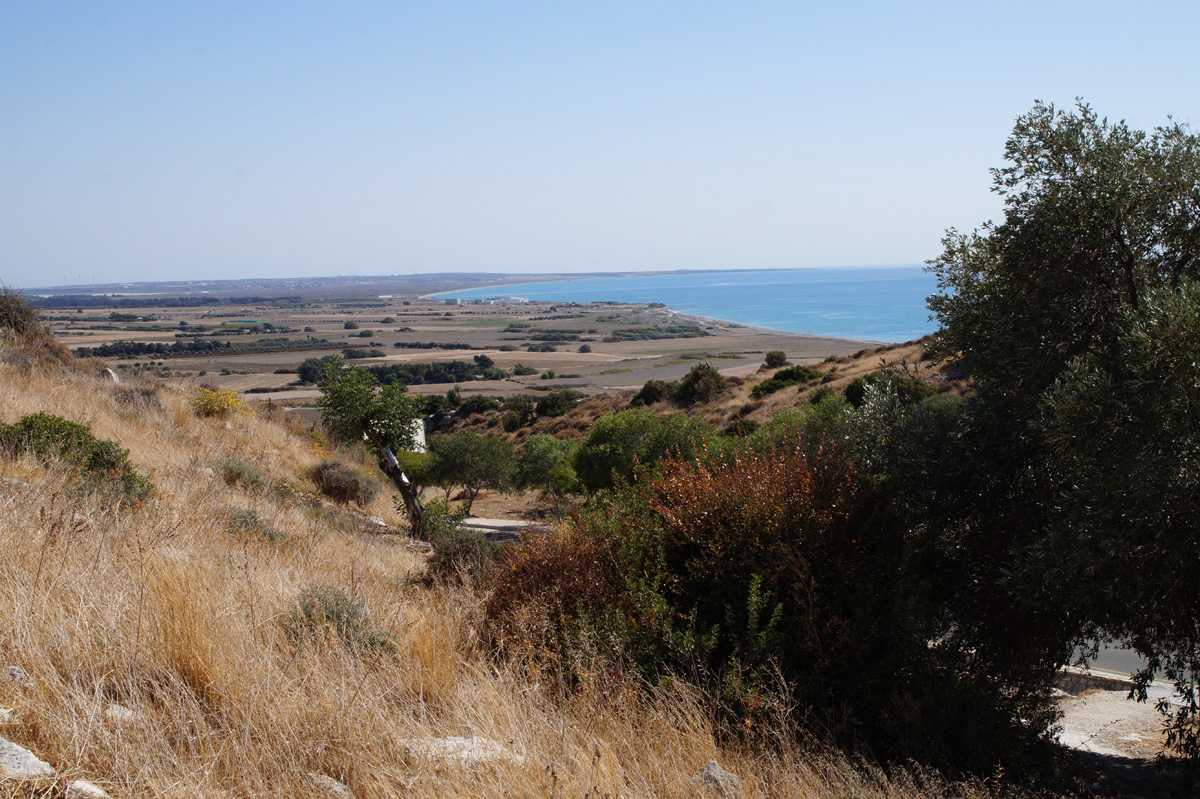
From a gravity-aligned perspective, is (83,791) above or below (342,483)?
above

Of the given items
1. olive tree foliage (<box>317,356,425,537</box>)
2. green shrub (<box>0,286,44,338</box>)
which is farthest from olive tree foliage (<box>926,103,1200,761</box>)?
green shrub (<box>0,286,44,338</box>)

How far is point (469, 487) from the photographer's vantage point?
30.3 m

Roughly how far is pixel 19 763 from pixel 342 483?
51.9 ft

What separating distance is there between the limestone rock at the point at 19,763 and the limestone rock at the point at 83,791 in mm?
128

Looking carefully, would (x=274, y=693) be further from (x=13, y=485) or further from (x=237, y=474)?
(x=237, y=474)

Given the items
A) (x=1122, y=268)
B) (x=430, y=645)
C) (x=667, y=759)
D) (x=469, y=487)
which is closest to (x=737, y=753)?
(x=667, y=759)

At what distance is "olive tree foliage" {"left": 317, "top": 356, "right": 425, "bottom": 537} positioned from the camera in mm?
14828

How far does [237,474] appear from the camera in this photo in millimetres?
12164

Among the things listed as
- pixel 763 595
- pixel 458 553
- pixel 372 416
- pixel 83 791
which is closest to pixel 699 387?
pixel 372 416

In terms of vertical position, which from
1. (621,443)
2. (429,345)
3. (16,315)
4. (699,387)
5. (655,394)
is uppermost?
(16,315)

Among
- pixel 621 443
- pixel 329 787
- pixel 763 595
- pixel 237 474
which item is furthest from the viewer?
pixel 621 443

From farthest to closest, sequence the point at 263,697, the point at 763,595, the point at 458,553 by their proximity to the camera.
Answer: the point at 458,553 → the point at 763,595 → the point at 263,697

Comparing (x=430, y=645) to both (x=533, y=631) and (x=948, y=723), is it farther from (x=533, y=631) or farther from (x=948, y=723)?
(x=948, y=723)

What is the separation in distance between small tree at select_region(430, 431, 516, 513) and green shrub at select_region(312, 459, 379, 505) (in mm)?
10159
